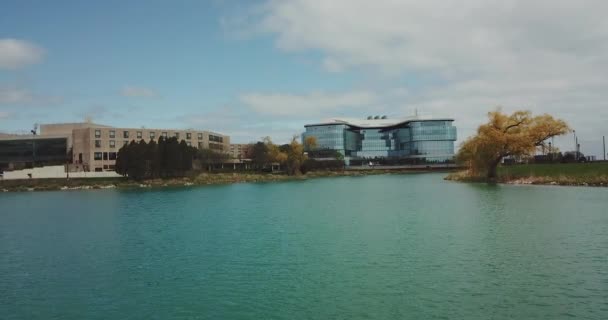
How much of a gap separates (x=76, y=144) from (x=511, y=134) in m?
125

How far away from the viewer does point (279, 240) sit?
2633 cm

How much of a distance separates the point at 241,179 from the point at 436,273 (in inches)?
4352

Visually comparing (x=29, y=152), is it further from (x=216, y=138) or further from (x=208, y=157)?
(x=216, y=138)

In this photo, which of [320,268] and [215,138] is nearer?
[320,268]

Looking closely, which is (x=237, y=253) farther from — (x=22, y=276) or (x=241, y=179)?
(x=241, y=179)

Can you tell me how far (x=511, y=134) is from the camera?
233 feet

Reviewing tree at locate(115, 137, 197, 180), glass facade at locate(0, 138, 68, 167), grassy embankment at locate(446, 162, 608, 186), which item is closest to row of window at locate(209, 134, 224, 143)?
glass facade at locate(0, 138, 68, 167)

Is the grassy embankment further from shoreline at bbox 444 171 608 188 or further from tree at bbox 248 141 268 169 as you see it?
tree at bbox 248 141 268 169

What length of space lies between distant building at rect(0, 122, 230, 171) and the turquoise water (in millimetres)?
113390

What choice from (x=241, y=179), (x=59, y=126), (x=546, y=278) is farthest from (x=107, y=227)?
(x=59, y=126)

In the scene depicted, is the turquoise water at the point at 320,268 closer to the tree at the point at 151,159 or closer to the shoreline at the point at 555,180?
the shoreline at the point at 555,180

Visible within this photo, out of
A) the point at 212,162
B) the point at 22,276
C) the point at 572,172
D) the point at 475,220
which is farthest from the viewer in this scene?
the point at 212,162

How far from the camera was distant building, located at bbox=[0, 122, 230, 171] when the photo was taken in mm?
141000

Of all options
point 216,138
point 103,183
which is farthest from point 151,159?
point 216,138
